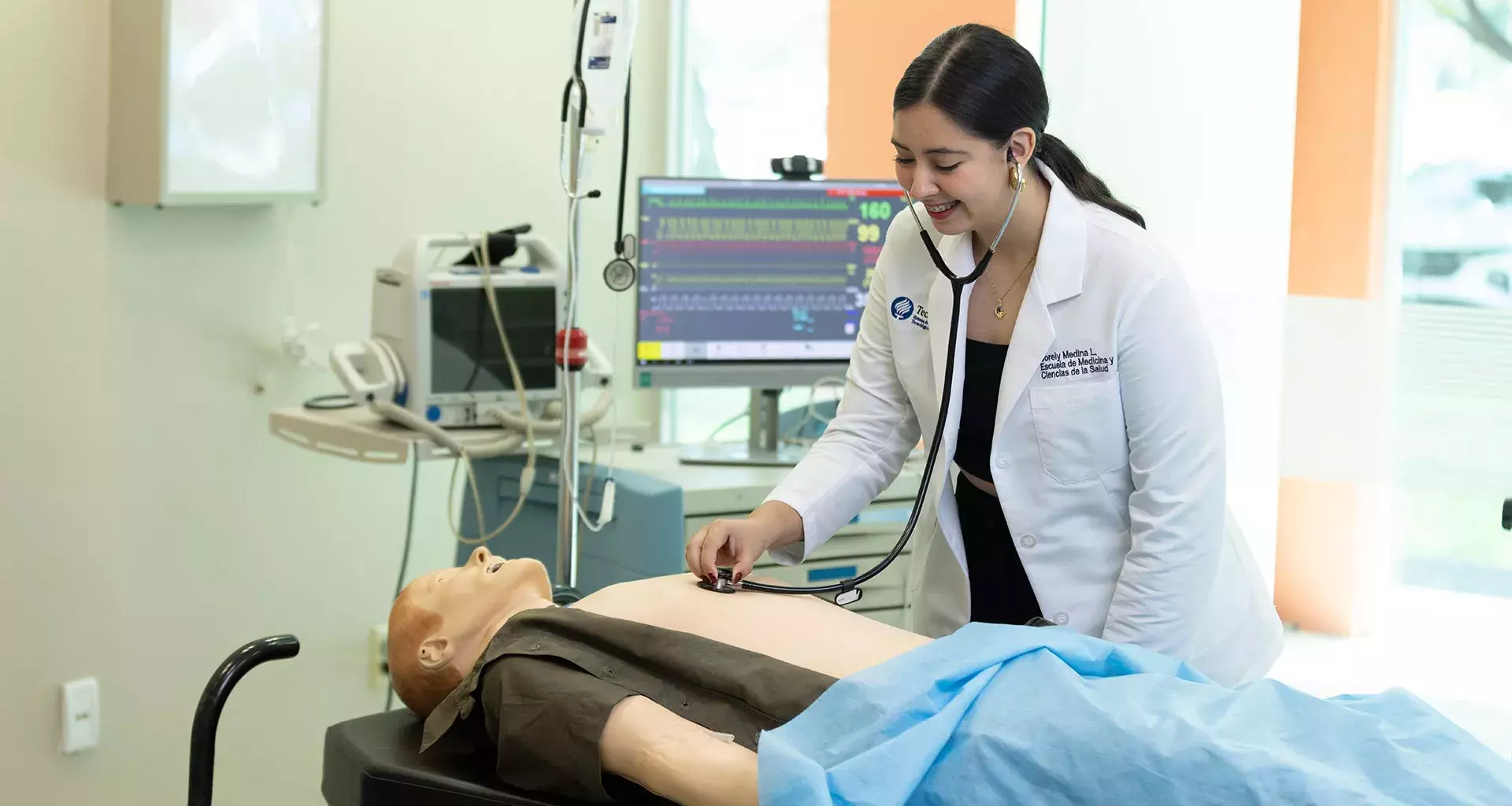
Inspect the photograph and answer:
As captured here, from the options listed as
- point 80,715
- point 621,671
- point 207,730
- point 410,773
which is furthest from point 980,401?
point 80,715

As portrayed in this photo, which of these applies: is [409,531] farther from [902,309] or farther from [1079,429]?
[1079,429]

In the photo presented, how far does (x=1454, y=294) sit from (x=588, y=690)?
5.88 ft

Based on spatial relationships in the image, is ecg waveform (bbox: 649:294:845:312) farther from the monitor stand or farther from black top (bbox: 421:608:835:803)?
black top (bbox: 421:608:835:803)

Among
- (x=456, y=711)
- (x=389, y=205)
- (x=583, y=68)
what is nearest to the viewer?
(x=456, y=711)

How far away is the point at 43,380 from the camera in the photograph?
2.50 metres

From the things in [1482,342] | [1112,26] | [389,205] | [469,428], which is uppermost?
[1112,26]

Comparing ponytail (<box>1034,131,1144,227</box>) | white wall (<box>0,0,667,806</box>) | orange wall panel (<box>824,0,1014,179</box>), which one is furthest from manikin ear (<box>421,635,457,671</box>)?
orange wall panel (<box>824,0,1014,179</box>)

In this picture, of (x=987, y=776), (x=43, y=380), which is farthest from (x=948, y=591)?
(x=43, y=380)

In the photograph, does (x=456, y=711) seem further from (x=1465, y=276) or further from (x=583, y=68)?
(x=1465, y=276)

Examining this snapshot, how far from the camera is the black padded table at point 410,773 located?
4.51ft

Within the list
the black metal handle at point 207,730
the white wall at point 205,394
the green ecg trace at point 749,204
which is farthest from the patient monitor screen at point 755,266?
the black metal handle at point 207,730

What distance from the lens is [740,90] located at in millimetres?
3734

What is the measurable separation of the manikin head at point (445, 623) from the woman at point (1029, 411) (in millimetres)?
249

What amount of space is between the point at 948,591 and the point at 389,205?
5.81ft
